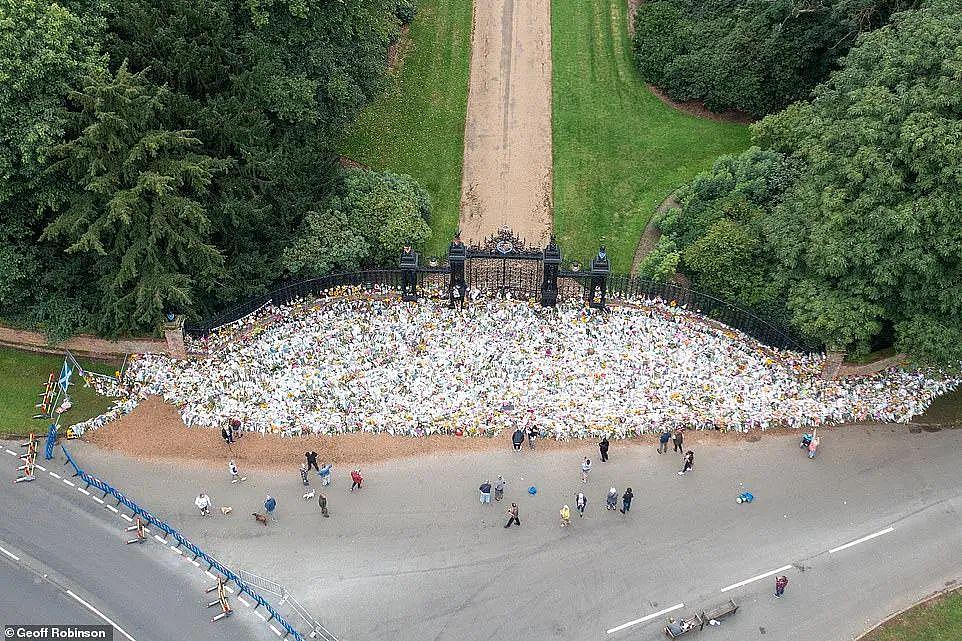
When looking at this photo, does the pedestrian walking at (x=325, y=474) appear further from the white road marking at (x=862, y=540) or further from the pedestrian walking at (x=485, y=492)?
the white road marking at (x=862, y=540)

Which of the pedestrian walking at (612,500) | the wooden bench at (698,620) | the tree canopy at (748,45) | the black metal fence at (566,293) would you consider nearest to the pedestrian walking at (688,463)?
the pedestrian walking at (612,500)

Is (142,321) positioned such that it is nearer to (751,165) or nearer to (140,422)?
(140,422)

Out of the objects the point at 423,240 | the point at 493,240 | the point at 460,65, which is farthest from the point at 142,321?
the point at 460,65

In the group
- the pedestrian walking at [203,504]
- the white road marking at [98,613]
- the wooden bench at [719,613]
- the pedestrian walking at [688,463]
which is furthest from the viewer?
the pedestrian walking at [688,463]

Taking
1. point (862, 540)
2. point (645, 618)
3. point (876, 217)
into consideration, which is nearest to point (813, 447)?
point (862, 540)

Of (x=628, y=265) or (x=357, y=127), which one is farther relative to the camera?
(x=357, y=127)

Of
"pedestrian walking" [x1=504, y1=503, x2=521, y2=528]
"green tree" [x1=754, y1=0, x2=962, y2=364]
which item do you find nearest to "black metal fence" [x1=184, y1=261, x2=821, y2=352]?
"green tree" [x1=754, y1=0, x2=962, y2=364]

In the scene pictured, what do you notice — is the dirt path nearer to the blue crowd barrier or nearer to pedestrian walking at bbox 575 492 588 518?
pedestrian walking at bbox 575 492 588 518
